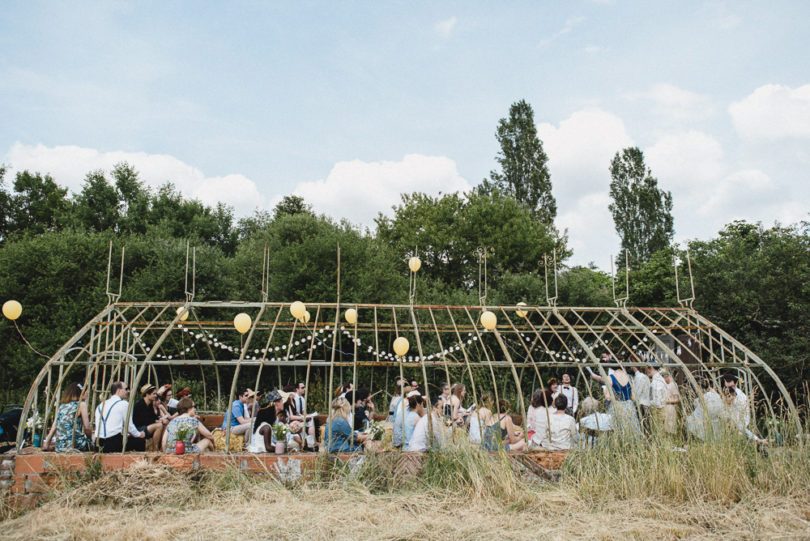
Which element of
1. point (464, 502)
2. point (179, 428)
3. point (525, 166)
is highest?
point (525, 166)

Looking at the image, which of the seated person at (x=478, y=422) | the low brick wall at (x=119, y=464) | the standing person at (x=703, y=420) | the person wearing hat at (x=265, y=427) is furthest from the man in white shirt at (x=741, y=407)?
the person wearing hat at (x=265, y=427)

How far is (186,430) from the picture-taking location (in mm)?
7832

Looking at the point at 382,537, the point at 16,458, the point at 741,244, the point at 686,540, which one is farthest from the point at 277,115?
the point at 741,244

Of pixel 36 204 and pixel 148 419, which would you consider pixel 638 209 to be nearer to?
pixel 148 419

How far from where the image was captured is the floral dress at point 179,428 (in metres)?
7.83

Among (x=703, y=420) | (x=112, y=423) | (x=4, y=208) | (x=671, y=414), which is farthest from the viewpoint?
(x=4, y=208)

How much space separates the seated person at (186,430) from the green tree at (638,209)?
76.8ft

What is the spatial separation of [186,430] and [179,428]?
0.10 metres

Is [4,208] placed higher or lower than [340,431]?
higher

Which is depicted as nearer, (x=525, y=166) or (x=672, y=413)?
(x=672, y=413)

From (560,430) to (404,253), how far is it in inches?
683

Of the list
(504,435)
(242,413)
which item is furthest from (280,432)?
(504,435)

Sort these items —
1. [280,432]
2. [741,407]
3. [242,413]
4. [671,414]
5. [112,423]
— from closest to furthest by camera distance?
[741,407], [671,414], [112,423], [280,432], [242,413]

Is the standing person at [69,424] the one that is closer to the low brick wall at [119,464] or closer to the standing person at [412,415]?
the low brick wall at [119,464]
